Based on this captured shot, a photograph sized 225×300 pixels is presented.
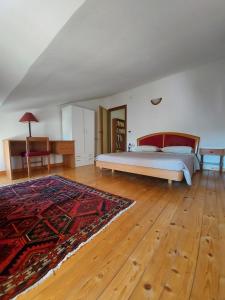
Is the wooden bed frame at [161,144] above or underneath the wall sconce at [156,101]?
underneath

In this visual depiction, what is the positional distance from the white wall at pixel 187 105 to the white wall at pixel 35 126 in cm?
245

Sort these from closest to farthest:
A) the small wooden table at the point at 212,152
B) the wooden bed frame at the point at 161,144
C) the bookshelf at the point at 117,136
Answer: the wooden bed frame at the point at 161,144
the small wooden table at the point at 212,152
the bookshelf at the point at 117,136

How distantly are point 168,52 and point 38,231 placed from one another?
10.9ft

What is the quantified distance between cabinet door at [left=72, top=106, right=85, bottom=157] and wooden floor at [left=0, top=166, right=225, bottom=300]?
308 cm

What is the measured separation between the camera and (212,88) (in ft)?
11.6

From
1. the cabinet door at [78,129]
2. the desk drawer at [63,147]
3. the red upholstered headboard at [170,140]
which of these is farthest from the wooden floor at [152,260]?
the cabinet door at [78,129]

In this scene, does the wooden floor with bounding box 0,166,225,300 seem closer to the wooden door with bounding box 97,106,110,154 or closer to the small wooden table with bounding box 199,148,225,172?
the small wooden table with bounding box 199,148,225,172

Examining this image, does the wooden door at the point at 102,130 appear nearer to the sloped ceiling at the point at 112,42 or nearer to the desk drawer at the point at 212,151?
the sloped ceiling at the point at 112,42

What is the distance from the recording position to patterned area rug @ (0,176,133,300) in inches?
38.3

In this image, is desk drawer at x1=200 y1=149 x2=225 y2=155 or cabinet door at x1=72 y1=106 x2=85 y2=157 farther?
cabinet door at x1=72 y1=106 x2=85 y2=157

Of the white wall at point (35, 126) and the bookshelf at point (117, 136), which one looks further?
the bookshelf at point (117, 136)

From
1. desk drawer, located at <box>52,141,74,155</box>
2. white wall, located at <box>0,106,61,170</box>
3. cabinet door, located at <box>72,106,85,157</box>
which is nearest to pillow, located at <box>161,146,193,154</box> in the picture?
cabinet door, located at <box>72,106,85,157</box>

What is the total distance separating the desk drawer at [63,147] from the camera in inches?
162

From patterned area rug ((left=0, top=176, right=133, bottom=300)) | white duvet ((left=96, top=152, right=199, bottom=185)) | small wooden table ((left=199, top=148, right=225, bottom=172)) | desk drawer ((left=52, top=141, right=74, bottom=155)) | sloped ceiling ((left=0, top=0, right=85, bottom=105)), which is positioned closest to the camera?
patterned area rug ((left=0, top=176, right=133, bottom=300))
